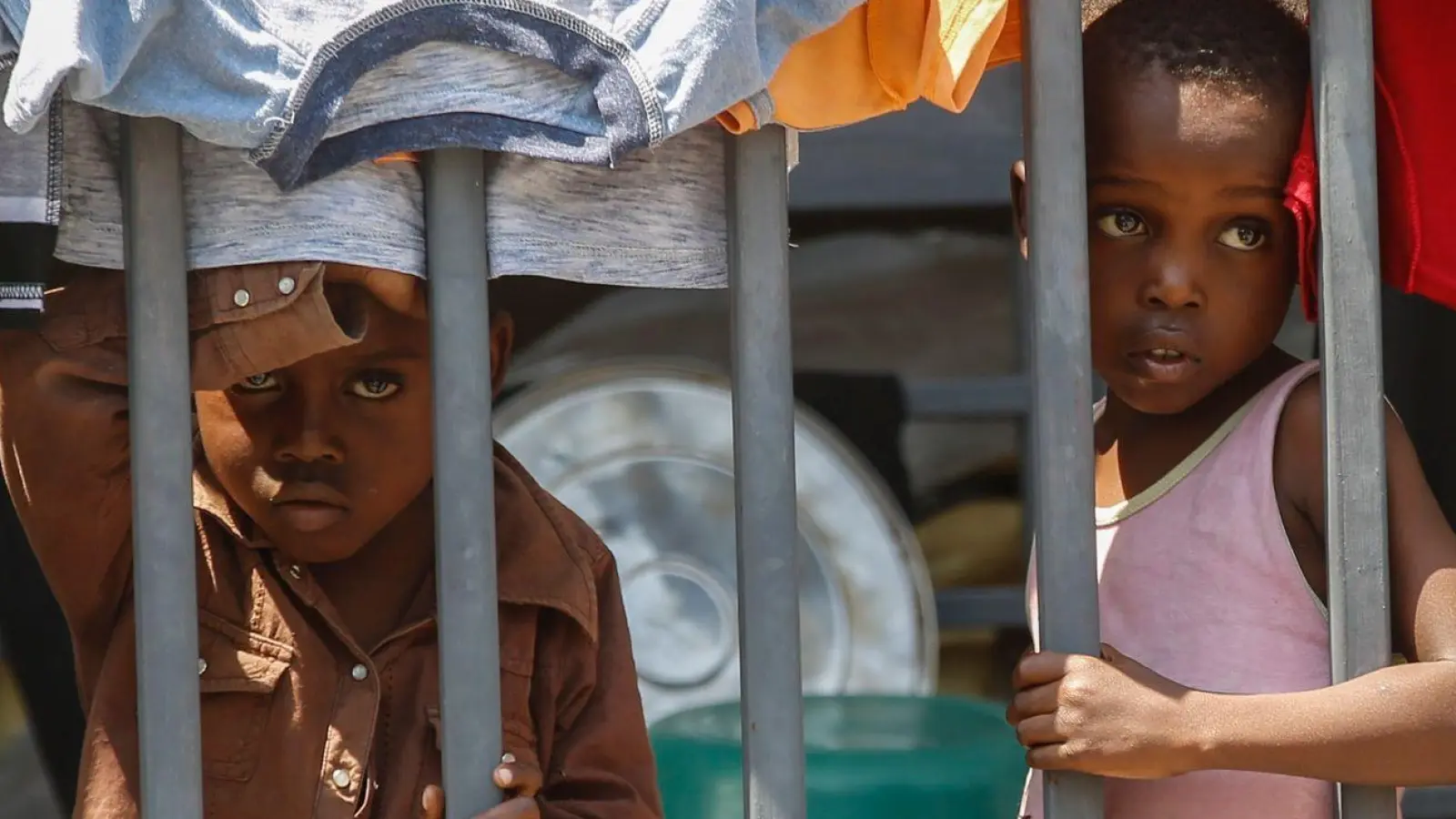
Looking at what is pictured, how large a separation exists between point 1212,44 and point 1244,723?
600mm

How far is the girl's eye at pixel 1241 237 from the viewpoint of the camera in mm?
1716

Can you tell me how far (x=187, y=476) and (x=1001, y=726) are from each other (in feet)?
5.46

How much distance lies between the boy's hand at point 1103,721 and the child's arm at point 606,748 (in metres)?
0.51

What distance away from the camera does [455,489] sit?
137cm

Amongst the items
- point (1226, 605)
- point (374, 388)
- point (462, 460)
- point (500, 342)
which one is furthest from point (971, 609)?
point (462, 460)

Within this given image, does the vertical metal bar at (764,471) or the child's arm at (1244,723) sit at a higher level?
the vertical metal bar at (764,471)

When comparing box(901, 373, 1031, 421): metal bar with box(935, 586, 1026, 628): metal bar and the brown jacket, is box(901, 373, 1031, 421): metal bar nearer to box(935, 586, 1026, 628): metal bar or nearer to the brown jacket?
box(935, 586, 1026, 628): metal bar

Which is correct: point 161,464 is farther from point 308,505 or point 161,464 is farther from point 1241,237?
point 1241,237

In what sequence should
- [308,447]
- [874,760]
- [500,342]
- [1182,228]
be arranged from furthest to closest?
[874,760]
[500,342]
[308,447]
[1182,228]

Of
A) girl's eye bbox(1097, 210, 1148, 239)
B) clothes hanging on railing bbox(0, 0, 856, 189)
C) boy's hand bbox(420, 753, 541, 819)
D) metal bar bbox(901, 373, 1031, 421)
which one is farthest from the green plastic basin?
clothes hanging on railing bbox(0, 0, 856, 189)

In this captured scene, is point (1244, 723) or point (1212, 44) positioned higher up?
point (1212, 44)

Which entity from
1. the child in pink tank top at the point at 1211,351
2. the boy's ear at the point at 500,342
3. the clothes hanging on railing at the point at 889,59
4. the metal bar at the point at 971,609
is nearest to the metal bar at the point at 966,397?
the metal bar at the point at 971,609

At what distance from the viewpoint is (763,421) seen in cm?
139

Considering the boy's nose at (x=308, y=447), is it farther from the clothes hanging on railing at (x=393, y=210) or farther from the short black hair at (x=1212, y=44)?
the short black hair at (x=1212, y=44)
